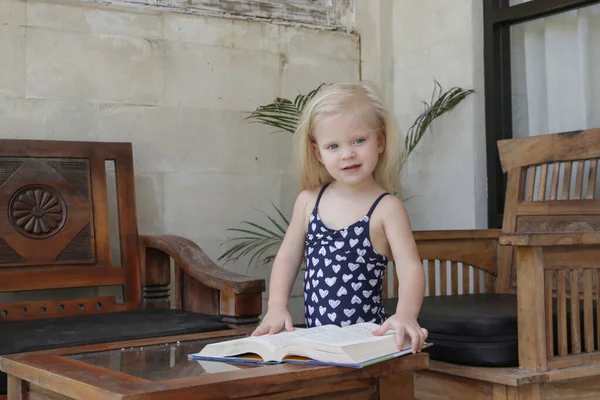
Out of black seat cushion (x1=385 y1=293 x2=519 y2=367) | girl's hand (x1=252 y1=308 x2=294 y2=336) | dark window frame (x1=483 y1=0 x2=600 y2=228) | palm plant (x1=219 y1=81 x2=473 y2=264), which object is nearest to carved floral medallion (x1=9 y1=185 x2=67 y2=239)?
palm plant (x1=219 y1=81 x2=473 y2=264)

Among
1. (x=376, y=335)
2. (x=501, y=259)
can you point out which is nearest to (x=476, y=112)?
(x=501, y=259)

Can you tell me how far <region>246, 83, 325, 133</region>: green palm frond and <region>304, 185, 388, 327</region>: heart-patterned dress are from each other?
1.35m

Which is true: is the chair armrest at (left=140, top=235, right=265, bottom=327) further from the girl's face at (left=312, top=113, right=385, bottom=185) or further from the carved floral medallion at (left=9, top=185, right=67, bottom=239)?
the girl's face at (left=312, top=113, right=385, bottom=185)

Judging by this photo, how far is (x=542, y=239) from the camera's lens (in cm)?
228

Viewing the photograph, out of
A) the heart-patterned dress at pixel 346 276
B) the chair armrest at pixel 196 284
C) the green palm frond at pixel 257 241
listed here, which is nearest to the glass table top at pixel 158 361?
the heart-patterned dress at pixel 346 276

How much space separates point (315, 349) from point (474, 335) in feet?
2.97

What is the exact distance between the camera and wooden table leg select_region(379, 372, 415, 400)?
71.2 inches

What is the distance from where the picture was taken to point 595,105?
133 inches

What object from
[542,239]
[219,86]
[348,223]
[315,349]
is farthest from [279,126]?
[315,349]

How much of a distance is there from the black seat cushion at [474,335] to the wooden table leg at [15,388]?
1203 millimetres

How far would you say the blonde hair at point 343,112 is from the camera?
2.14 meters

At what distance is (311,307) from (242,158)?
1.63 metres

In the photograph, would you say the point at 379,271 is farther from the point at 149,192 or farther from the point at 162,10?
the point at 162,10

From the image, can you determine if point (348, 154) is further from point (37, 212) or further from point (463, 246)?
point (37, 212)
